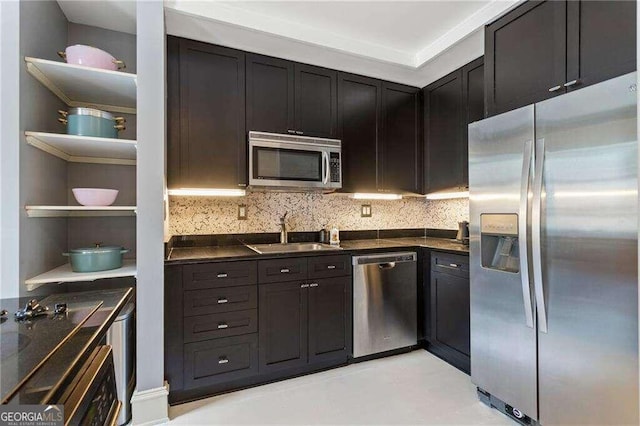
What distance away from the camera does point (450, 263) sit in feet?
8.05

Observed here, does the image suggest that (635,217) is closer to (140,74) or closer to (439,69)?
(439,69)

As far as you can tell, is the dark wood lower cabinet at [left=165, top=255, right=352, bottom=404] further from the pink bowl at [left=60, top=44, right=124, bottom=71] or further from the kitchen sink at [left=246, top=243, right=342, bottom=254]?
the pink bowl at [left=60, top=44, right=124, bottom=71]

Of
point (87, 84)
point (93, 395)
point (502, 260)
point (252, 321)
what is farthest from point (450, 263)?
point (87, 84)

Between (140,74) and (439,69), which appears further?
(439,69)

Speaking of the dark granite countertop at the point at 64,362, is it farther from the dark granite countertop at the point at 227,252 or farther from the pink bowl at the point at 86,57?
the pink bowl at the point at 86,57

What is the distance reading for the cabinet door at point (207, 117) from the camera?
2.27m

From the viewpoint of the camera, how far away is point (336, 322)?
8.03 feet

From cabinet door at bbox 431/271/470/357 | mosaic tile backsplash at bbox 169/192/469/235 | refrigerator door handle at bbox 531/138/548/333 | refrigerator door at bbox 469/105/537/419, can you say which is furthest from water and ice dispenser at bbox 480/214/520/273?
mosaic tile backsplash at bbox 169/192/469/235

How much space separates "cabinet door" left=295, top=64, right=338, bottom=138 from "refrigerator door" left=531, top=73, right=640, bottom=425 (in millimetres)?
1621

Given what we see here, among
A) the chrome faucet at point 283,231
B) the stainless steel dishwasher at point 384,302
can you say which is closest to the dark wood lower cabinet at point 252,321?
the stainless steel dishwasher at point 384,302

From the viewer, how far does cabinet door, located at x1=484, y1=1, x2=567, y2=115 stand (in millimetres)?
1633

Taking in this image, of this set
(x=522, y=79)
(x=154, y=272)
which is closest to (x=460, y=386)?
(x=522, y=79)

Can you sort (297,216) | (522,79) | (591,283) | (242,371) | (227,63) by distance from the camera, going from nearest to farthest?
(591,283) → (522,79) → (242,371) → (227,63) → (297,216)

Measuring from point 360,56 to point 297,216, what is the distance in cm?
152
